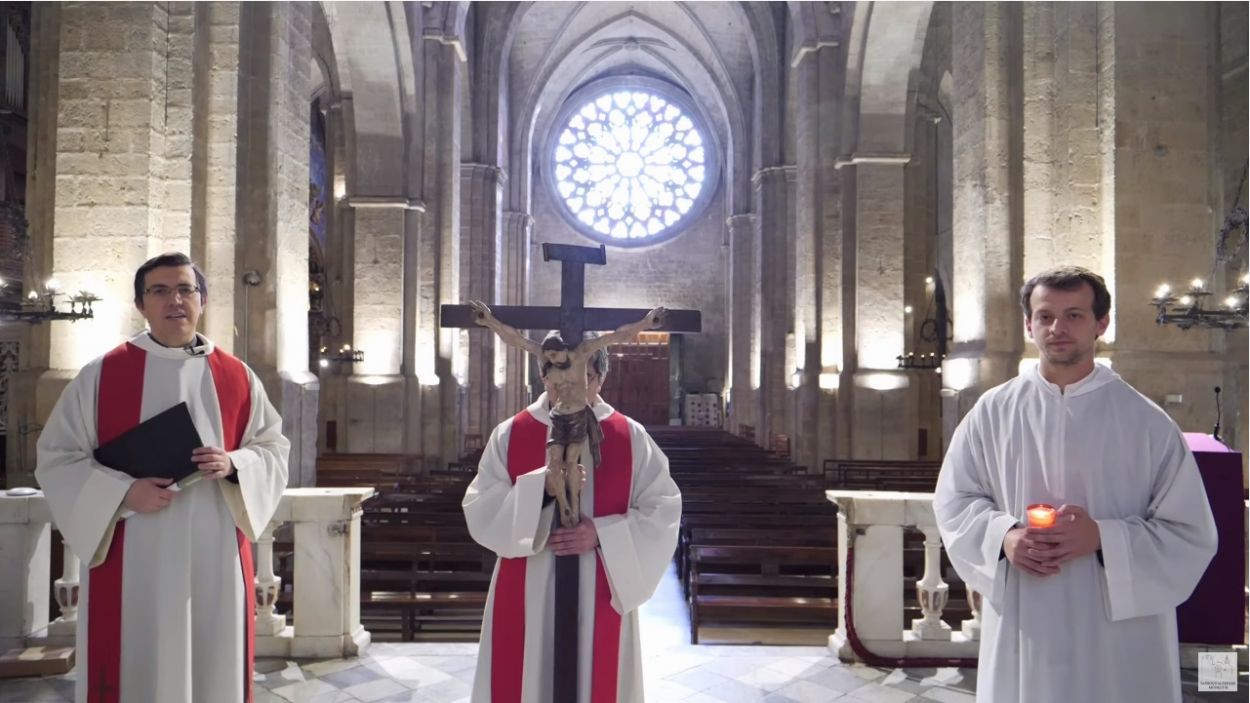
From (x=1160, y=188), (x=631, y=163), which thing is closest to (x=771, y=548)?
(x=1160, y=188)

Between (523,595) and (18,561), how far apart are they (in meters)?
3.24

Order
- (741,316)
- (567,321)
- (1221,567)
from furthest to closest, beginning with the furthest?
(741,316) → (1221,567) → (567,321)

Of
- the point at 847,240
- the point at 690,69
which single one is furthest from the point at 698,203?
the point at 847,240

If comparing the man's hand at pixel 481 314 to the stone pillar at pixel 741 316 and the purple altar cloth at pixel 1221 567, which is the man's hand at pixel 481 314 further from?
the stone pillar at pixel 741 316

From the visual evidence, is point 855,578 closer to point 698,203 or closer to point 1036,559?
point 1036,559

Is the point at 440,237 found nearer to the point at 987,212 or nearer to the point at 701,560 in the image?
the point at 987,212

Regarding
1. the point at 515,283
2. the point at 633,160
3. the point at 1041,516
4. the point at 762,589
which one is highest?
the point at 633,160

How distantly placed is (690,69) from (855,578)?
82.2 ft

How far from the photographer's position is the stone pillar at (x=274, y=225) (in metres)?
7.71

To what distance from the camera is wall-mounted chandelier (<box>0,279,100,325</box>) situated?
582cm

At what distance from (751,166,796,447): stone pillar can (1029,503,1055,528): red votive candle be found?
54.0 feet

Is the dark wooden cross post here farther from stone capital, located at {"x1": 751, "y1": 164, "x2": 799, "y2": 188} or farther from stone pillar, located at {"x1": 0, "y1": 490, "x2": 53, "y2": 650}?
stone capital, located at {"x1": 751, "y1": 164, "x2": 799, "y2": 188}

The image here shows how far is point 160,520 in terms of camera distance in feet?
9.07

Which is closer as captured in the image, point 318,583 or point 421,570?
point 318,583
